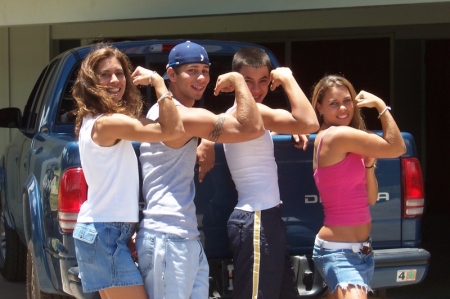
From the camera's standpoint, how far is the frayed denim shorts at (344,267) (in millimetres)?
3512

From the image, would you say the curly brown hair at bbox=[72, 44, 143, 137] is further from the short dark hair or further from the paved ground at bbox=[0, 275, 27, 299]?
the paved ground at bbox=[0, 275, 27, 299]

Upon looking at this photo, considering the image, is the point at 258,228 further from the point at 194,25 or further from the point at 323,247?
the point at 194,25

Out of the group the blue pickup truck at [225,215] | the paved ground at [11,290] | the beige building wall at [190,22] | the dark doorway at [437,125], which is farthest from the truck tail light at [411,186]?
the dark doorway at [437,125]

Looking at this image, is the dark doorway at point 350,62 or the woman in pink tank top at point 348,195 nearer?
the woman in pink tank top at point 348,195

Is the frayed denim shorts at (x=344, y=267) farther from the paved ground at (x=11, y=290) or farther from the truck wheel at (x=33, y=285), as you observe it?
the paved ground at (x=11, y=290)

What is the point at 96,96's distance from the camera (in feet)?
10.6

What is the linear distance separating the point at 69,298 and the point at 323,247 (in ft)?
5.02

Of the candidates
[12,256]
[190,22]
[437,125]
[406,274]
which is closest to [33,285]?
[12,256]

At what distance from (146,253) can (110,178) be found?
1.18 ft

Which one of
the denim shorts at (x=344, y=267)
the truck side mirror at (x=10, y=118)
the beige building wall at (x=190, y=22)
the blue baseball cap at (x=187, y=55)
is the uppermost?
the beige building wall at (x=190, y=22)

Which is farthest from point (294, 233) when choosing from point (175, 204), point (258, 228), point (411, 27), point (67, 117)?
point (411, 27)

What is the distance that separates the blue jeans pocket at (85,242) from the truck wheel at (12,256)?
3.23 metres

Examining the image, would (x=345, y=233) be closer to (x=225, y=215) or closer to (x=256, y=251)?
(x=256, y=251)

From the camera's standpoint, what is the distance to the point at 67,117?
16.2 feet
